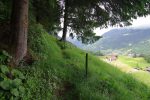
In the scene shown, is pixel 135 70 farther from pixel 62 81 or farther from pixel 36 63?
pixel 36 63

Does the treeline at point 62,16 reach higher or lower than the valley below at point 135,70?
higher

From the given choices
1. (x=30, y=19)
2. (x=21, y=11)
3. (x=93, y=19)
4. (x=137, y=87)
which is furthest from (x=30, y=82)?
(x=93, y=19)

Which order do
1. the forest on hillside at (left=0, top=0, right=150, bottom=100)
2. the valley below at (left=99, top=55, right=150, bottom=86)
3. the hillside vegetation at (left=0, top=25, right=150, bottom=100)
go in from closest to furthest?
the forest on hillside at (left=0, top=0, right=150, bottom=100), the hillside vegetation at (left=0, top=25, right=150, bottom=100), the valley below at (left=99, top=55, right=150, bottom=86)

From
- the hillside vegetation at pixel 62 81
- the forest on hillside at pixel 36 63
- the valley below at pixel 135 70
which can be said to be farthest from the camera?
the valley below at pixel 135 70

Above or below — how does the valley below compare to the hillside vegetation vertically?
below

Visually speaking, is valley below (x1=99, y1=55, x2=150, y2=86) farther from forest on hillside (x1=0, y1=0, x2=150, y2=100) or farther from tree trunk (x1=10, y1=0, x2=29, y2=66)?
tree trunk (x1=10, y1=0, x2=29, y2=66)

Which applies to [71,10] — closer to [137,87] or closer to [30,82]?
[137,87]

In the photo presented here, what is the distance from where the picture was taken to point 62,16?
19953mm

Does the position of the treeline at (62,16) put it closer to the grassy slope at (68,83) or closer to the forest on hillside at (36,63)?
the forest on hillside at (36,63)

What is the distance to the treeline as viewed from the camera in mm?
9758

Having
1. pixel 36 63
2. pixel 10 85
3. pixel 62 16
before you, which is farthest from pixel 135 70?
pixel 10 85

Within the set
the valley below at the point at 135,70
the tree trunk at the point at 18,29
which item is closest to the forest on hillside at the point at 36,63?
the tree trunk at the point at 18,29

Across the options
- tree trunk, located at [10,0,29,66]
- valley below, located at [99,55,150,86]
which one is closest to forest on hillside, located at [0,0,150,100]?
tree trunk, located at [10,0,29,66]

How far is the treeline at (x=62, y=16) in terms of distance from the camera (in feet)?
32.0
